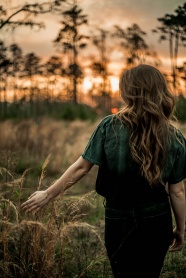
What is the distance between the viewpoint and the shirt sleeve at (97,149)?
6.84 ft

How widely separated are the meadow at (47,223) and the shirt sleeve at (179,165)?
1.85ft

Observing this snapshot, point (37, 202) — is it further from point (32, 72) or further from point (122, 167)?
point (32, 72)

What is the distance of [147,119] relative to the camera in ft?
6.57

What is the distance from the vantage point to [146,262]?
7.18 ft

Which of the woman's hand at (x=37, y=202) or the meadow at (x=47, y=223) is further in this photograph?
the meadow at (x=47, y=223)

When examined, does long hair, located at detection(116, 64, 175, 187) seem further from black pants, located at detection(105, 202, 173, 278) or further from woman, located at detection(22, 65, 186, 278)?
black pants, located at detection(105, 202, 173, 278)

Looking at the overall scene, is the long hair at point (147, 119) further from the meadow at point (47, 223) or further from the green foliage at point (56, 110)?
the green foliage at point (56, 110)

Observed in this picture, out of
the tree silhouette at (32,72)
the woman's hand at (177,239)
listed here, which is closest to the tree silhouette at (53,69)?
the tree silhouette at (32,72)

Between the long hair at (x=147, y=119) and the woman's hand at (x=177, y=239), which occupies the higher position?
the long hair at (x=147, y=119)

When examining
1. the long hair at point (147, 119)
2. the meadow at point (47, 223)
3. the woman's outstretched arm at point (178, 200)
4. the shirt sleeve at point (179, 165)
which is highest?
the long hair at point (147, 119)

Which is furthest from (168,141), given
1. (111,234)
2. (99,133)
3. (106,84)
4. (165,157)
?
(106,84)

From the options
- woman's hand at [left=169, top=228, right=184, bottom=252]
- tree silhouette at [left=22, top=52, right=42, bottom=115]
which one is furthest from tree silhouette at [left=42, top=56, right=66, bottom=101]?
woman's hand at [left=169, top=228, right=184, bottom=252]

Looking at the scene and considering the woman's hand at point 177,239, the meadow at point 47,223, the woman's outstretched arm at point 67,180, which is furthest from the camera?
the meadow at point 47,223

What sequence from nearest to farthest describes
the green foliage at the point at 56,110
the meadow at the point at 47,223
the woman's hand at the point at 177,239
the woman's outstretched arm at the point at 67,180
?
1. the woman's outstretched arm at the point at 67,180
2. the woman's hand at the point at 177,239
3. the meadow at the point at 47,223
4. the green foliage at the point at 56,110
